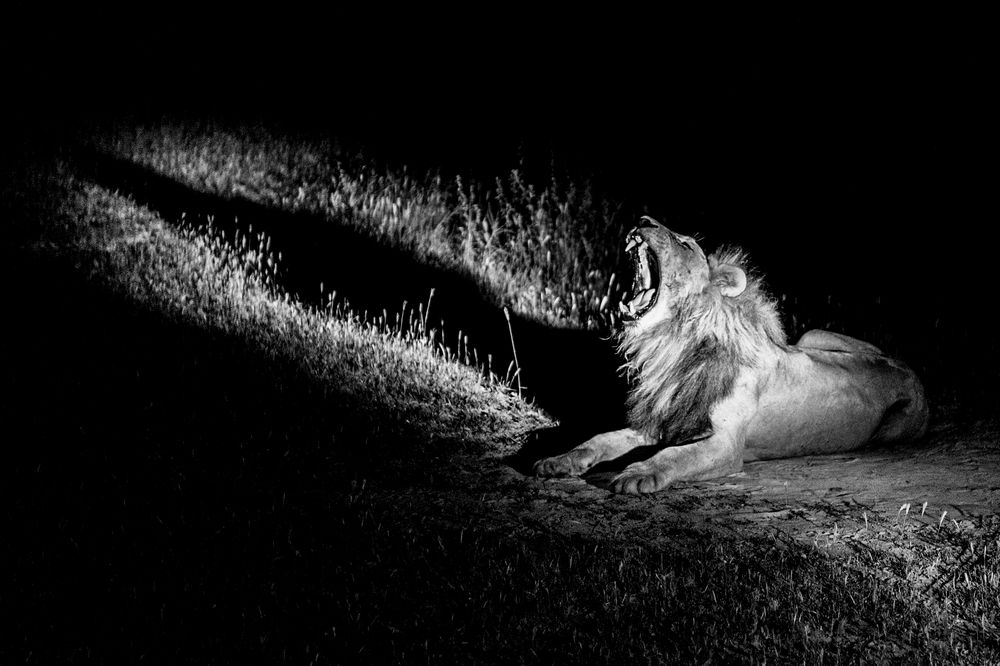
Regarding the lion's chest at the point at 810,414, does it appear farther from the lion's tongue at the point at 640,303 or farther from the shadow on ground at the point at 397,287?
the shadow on ground at the point at 397,287

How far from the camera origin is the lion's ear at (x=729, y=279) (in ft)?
17.3

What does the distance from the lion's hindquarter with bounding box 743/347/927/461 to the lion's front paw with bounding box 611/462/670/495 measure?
2.35ft

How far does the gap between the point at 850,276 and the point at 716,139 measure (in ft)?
11.6

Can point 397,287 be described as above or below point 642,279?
below

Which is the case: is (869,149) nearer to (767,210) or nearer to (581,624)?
(767,210)

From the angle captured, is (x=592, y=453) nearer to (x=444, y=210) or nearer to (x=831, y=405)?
(x=831, y=405)

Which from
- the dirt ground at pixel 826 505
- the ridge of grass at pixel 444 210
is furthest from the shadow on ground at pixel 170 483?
the ridge of grass at pixel 444 210

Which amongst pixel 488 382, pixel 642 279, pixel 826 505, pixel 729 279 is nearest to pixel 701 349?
pixel 729 279

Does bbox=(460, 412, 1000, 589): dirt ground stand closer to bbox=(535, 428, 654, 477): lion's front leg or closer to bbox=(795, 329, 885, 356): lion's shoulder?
bbox=(535, 428, 654, 477): lion's front leg

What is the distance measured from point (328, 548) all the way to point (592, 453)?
5.28 feet

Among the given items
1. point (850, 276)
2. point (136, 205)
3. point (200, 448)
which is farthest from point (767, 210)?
point (200, 448)

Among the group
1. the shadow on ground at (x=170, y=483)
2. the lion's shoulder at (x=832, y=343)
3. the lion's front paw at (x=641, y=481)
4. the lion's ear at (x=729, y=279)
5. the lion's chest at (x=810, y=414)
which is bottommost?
the shadow on ground at (x=170, y=483)

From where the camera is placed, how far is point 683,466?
499 cm

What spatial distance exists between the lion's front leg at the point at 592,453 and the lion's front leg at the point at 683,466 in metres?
0.32
